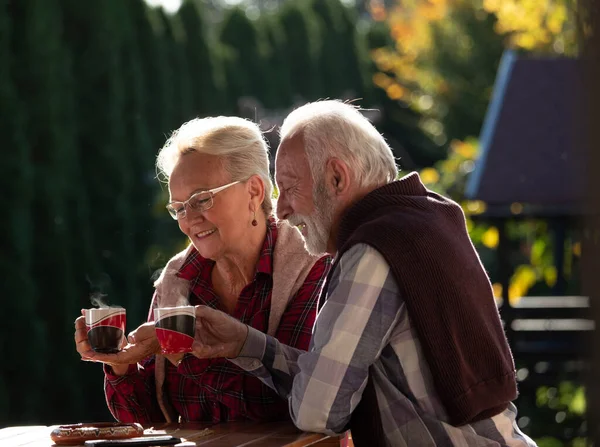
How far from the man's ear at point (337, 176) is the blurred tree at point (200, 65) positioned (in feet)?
34.7

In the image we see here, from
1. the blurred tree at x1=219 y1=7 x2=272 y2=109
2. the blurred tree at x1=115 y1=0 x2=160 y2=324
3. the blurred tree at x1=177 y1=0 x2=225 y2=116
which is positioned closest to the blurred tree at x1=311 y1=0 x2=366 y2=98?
the blurred tree at x1=219 y1=7 x2=272 y2=109

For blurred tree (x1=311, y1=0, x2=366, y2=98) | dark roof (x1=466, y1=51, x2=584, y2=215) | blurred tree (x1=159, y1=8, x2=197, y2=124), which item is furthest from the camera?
blurred tree (x1=311, y1=0, x2=366, y2=98)

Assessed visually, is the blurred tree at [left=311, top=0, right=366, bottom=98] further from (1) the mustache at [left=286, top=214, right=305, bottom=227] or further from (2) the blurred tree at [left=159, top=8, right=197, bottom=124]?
(1) the mustache at [left=286, top=214, right=305, bottom=227]

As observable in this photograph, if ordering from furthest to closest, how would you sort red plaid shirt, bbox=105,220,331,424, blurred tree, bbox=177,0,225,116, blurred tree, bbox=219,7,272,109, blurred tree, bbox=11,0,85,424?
1. blurred tree, bbox=219,7,272,109
2. blurred tree, bbox=177,0,225,116
3. blurred tree, bbox=11,0,85,424
4. red plaid shirt, bbox=105,220,331,424

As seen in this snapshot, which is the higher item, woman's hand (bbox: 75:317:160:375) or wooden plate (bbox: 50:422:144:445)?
woman's hand (bbox: 75:317:160:375)

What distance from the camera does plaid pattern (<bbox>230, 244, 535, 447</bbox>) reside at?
2.41 meters

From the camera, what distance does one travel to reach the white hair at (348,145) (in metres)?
2.62

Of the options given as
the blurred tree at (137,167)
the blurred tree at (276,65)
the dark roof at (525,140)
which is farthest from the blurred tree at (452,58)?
the dark roof at (525,140)

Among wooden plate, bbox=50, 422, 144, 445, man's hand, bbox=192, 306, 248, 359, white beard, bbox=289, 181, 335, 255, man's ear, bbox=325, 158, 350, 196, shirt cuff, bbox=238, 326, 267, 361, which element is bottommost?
wooden plate, bbox=50, 422, 144, 445

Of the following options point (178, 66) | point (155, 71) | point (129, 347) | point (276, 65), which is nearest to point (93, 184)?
point (155, 71)

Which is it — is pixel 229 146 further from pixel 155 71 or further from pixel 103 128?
pixel 155 71

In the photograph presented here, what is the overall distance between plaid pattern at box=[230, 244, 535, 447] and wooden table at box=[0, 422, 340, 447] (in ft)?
0.22

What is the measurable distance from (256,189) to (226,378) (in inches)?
23.5

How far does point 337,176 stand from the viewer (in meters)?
2.63
